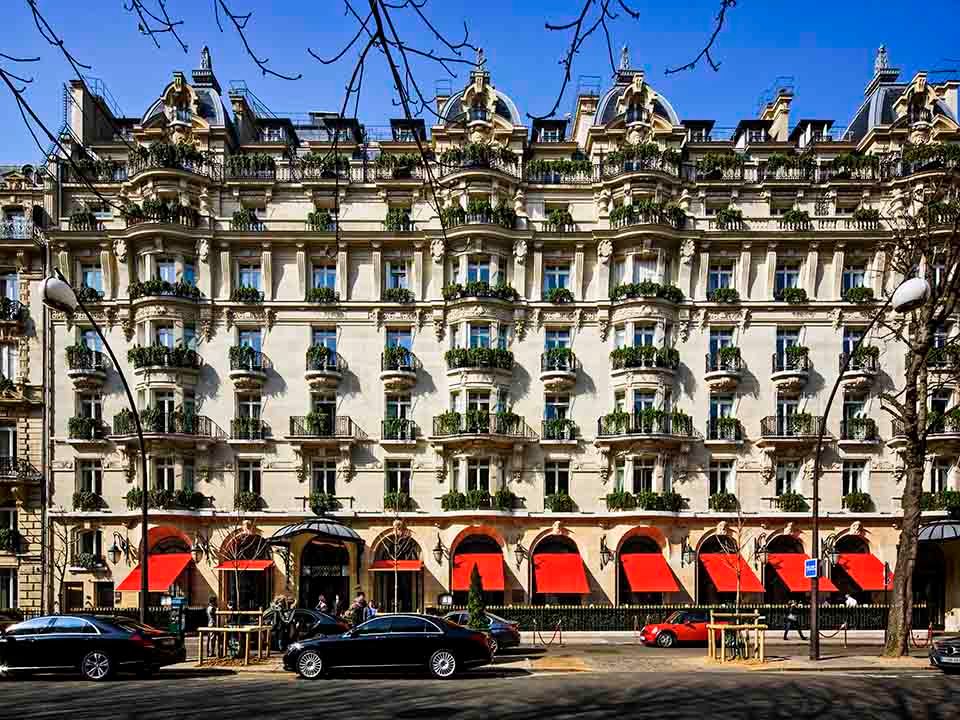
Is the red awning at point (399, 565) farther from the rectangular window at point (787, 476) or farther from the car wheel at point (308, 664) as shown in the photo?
the rectangular window at point (787, 476)

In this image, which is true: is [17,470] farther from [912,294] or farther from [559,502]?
[912,294]

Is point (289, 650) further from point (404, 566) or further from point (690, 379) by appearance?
point (690, 379)

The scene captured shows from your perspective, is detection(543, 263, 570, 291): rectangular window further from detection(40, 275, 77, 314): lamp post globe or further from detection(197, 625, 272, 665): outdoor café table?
detection(40, 275, 77, 314): lamp post globe

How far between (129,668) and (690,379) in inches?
1004

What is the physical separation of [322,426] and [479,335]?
7.86 metres

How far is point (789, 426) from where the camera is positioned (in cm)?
3616

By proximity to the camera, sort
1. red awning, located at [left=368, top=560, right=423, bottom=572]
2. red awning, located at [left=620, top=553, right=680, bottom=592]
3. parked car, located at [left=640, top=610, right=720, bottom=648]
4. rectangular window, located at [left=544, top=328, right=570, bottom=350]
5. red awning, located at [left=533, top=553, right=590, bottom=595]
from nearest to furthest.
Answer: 1. parked car, located at [left=640, top=610, right=720, bottom=648]
2. red awning, located at [left=533, top=553, right=590, bottom=595]
3. red awning, located at [left=620, top=553, right=680, bottom=592]
4. red awning, located at [left=368, top=560, right=423, bottom=572]
5. rectangular window, located at [left=544, top=328, right=570, bottom=350]

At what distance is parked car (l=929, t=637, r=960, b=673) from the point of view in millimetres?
20312

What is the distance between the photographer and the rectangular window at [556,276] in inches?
1479

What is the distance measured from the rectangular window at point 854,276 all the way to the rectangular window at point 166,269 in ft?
98.2

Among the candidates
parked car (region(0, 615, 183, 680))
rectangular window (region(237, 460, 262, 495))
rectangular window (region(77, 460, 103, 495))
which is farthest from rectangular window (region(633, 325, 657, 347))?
rectangular window (region(77, 460, 103, 495))

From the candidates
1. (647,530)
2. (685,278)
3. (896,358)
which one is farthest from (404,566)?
(896,358)

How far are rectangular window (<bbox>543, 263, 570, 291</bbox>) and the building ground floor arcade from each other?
404 inches

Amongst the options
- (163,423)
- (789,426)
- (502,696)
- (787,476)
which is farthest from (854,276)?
(163,423)
